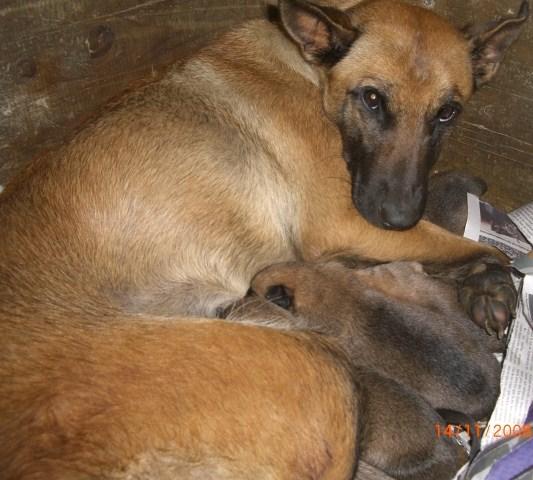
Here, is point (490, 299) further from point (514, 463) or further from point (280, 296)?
point (280, 296)

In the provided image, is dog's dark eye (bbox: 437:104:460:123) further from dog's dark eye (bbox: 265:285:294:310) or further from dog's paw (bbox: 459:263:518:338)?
dog's dark eye (bbox: 265:285:294:310)

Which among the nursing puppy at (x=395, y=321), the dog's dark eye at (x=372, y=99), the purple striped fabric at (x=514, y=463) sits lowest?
the purple striped fabric at (x=514, y=463)

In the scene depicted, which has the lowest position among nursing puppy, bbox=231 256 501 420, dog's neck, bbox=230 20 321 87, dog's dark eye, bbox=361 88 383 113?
nursing puppy, bbox=231 256 501 420

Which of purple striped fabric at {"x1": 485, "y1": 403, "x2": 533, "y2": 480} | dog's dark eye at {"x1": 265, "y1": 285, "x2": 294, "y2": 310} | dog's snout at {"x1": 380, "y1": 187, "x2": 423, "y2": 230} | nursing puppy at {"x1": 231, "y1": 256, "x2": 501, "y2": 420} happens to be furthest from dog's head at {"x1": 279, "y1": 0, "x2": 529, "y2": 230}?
purple striped fabric at {"x1": 485, "y1": 403, "x2": 533, "y2": 480}

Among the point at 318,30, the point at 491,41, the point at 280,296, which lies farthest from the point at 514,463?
the point at 318,30

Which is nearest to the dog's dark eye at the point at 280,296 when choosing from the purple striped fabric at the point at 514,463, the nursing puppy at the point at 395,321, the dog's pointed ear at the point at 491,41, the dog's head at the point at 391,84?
the nursing puppy at the point at 395,321

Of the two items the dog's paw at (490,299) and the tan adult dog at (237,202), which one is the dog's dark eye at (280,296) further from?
the dog's paw at (490,299)
